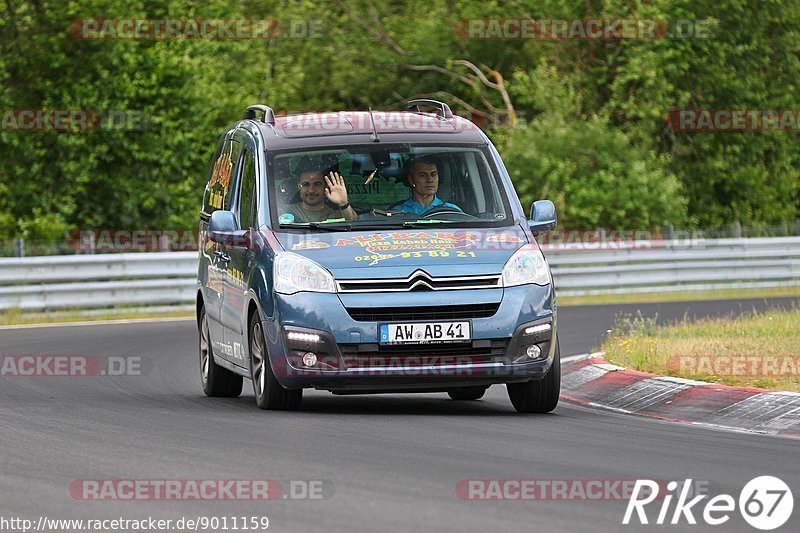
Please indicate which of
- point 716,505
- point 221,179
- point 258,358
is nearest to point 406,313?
point 258,358

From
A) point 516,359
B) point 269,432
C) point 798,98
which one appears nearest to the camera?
point 269,432

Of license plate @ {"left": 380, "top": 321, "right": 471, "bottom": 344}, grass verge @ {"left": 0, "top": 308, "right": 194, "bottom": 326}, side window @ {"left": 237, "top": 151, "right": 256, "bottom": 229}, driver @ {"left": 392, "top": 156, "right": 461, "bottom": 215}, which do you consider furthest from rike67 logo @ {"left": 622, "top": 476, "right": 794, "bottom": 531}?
grass verge @ {"left": 0, "top": 308, "right": 194, "bottom": 326}

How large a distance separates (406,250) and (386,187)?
3.52ft

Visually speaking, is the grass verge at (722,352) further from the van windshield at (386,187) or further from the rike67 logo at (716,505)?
the rike67 logo at (716,505)

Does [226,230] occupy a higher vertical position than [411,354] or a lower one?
higher

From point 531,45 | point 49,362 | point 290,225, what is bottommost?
point 49,362

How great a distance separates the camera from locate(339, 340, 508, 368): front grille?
1102 cm

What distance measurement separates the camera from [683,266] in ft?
98.4

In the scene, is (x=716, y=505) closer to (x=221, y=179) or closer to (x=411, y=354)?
(x=411, y=354)

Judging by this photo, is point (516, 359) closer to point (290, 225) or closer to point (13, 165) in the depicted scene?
point (290, 225)

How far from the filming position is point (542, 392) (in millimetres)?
11641

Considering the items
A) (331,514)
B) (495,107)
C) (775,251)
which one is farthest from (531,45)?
(331,514)

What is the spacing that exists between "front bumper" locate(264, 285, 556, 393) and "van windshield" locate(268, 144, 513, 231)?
929mm

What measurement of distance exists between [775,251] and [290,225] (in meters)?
20.5
